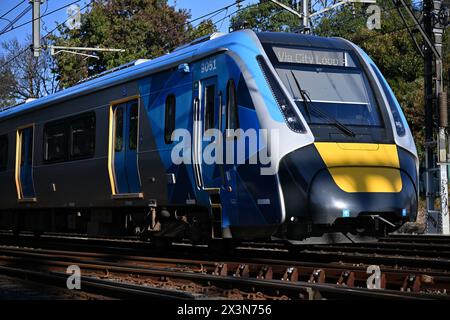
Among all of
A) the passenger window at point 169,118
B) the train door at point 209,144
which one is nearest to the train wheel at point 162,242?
the passenger window at point 169,118

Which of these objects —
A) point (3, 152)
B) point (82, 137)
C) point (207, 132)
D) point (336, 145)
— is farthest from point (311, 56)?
point (3, 152)

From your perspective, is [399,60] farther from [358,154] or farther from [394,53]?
[358,154]

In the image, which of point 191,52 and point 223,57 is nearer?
→ point 223,57

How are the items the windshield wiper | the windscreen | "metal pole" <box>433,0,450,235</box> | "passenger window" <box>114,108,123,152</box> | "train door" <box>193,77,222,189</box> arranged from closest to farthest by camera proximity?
the windshield wiper < the windscreen < "train door" <box>193,77,222,189</box> < "passenger window" <box>114,108,123,152</box> < "metal pole" <box>433,0,450,235</box>

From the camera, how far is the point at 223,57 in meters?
11.2

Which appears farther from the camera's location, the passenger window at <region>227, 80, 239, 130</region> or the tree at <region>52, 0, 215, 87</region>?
the tree at <region>52, 0, 215, 87</region>

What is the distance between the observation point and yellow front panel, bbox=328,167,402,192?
10234 mm

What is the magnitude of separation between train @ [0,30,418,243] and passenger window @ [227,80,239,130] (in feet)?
0.07

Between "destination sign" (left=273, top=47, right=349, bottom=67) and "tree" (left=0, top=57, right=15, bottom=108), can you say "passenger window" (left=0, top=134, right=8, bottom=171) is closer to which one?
"destination sign" (left=273, top=47, right=349, bottom=67)

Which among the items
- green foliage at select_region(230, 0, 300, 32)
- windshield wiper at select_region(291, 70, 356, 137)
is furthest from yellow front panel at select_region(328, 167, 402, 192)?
green foliage at select_region(230, 0, 300, 32)

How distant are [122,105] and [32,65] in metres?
41.1

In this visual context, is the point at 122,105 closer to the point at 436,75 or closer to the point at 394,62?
the point at 436,75

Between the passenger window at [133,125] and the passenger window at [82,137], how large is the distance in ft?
4.99
